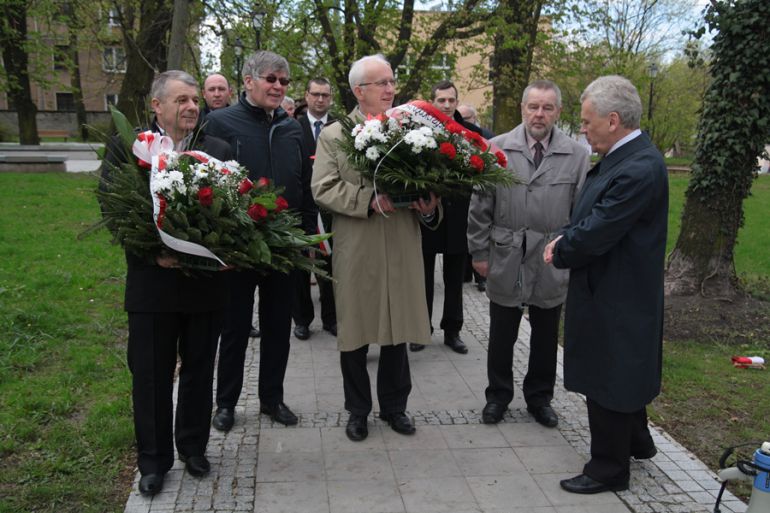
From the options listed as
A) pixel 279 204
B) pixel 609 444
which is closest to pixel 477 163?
pixel 279 204

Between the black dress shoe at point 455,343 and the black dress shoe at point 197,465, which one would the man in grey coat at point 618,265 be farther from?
the black dress shoe at point 455,343

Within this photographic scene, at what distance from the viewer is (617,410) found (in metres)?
3.82

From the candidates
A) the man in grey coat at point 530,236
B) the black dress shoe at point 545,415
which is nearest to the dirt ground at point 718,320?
the black dress shoe at point 545,415

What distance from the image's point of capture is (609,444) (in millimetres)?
3959

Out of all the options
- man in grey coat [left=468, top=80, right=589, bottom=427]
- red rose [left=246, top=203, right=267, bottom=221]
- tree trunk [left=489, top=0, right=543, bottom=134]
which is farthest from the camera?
tree trunk [left=489, top=0, right=543, bottom=134]

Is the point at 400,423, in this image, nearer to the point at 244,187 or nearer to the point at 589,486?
the point at 589,486

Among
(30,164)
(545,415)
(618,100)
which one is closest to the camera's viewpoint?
(618,100)

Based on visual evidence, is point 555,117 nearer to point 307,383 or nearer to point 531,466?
point 531,466

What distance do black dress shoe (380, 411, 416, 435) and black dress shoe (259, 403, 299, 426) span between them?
24.1 inches

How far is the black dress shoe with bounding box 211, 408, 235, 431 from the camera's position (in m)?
4.70

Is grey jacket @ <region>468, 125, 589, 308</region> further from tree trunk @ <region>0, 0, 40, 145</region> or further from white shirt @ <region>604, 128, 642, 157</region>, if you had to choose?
tree trunk @ <region>0, 0, 40, 145</region>

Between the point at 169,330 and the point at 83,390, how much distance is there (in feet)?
6.37

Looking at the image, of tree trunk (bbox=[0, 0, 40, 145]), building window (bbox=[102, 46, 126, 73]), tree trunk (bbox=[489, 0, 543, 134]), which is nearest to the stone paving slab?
tree trunk (bbox=[489, 0, 543, 134])

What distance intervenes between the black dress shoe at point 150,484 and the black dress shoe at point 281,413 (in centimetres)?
108
